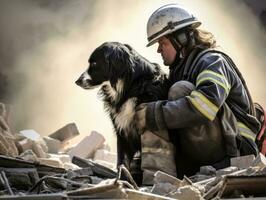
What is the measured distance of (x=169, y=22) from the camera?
5.51 metres

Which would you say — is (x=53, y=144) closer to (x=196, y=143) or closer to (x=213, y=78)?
(x=196, y=143)

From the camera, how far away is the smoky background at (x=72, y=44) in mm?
10547

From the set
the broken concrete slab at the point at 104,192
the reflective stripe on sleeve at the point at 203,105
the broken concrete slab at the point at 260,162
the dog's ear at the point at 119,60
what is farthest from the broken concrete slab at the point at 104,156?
the broken concrete slab at the point at 104,192

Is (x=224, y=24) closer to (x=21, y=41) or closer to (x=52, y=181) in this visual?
(x=21, y=41)

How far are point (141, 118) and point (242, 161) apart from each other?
0.69 metres

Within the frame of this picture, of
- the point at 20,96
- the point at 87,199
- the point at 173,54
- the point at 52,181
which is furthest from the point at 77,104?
the point at 87,199

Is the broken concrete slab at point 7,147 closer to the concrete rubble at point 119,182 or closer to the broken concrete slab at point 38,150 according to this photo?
the concrete rubble at point 119,182

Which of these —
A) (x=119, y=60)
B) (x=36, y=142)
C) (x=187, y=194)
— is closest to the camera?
(x=187, y=194)

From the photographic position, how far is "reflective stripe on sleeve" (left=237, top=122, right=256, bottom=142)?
5184mm

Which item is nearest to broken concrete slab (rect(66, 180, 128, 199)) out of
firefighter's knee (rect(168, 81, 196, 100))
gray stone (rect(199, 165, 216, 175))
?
gray stone (rect(199, 165, 216, 175))

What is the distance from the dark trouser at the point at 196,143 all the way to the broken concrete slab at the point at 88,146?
3.35 meters

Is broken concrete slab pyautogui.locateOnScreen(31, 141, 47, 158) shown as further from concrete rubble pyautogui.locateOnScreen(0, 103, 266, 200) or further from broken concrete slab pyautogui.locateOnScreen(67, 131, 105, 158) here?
concrete rubble pyautogui.locateOnScreen(0, 103, 266, 200)

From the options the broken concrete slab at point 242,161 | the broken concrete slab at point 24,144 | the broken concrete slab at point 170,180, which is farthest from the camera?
the broken concrete slab at point 24,144

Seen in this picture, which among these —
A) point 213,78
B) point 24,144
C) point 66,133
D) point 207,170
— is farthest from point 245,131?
point 66,133
